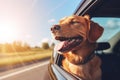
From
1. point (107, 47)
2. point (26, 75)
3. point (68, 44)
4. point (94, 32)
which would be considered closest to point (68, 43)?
point (68, 44)

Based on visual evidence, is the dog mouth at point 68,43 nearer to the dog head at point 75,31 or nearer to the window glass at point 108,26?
the dog head at point 75,31

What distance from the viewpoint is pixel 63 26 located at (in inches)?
102

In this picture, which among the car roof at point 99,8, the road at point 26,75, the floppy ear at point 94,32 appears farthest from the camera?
the road at point 26,75

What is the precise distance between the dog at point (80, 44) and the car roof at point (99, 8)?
70mm

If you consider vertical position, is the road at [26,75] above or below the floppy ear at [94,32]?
below

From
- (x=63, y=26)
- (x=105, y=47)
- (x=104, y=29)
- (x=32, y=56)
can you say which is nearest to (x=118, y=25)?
(x=104, y=29)

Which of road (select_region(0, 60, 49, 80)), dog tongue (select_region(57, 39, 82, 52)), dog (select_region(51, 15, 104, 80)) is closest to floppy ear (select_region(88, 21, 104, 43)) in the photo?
dog (select_region(51, 15, 104, 80))

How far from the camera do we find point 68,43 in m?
2.40

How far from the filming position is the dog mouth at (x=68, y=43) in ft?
7.79

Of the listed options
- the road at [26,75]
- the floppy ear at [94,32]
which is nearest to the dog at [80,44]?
the floppy ear at [94,32]

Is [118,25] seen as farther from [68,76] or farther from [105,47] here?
[68,76]

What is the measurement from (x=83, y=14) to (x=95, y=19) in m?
0.17

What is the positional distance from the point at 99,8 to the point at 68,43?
39cm

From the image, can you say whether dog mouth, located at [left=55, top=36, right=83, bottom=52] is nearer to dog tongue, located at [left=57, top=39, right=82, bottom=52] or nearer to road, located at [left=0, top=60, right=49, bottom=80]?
dog tongue, located at [left=57, top=39, right=82, bottom=52]
